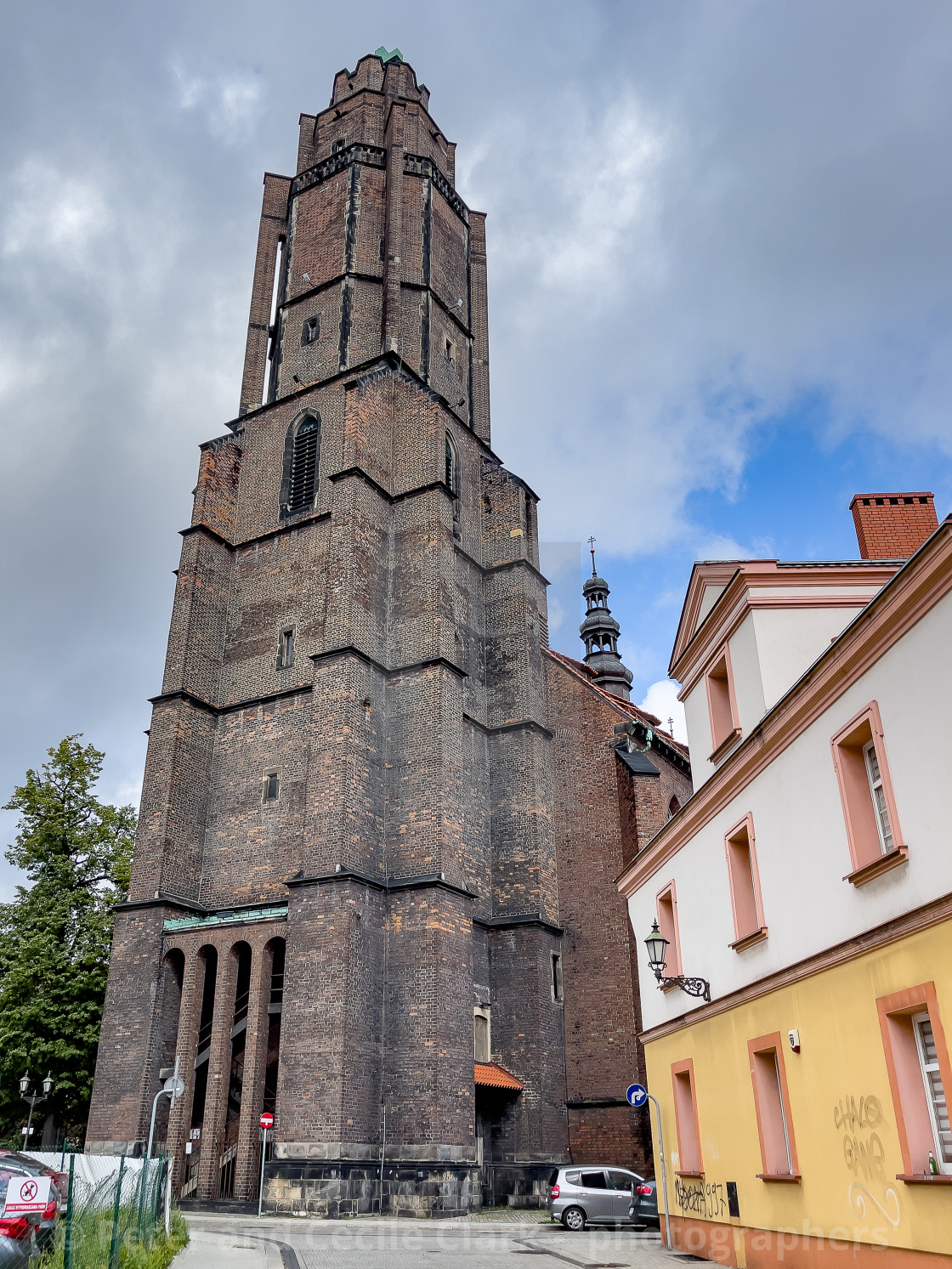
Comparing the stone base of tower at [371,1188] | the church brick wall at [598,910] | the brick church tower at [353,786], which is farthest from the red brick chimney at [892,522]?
the stone base of tower at [371,1188]

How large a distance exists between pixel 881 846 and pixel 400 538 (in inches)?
845

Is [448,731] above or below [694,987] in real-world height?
above

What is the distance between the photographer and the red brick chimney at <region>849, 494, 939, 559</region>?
14.8 m

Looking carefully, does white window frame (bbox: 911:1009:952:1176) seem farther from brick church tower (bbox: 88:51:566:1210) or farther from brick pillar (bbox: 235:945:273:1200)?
brick pillar (bbox: 235:945:273:1200)

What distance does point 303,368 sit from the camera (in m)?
34.2

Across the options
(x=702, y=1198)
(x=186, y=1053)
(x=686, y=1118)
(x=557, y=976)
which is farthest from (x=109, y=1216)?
(x=557, y=976)

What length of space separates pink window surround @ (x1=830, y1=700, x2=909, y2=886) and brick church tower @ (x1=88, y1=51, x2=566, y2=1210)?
1507 centimetres

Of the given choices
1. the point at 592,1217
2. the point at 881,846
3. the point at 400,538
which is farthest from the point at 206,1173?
the point at 881,846

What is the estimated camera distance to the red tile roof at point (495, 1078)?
24.3 metres

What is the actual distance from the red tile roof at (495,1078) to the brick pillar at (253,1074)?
16.5 ft

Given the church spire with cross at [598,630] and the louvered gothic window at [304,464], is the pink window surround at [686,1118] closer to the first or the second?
the louvered gothic window at [304,464]

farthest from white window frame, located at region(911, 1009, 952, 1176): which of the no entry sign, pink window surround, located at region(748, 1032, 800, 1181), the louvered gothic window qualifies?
the louvered gothic window

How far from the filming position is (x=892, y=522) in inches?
590

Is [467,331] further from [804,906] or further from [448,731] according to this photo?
[804,906]
